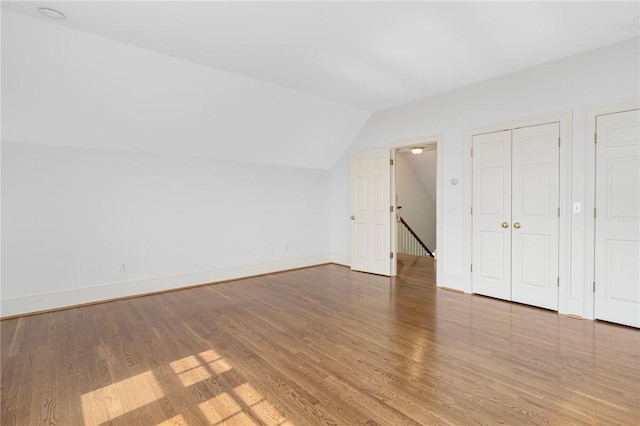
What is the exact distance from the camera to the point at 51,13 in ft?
8.54

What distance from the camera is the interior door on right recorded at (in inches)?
142

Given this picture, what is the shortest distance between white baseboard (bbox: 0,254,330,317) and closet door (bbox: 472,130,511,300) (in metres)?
3.30

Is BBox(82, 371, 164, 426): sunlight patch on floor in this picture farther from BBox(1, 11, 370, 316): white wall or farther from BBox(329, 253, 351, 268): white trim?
BBox(329, 253, 351, 268): white trim

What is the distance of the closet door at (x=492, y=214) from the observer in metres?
3.97

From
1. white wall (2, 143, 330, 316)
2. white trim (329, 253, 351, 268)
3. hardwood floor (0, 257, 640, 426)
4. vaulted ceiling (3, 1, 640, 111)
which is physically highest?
vaulted ceiling (3, 1, 640, 111)

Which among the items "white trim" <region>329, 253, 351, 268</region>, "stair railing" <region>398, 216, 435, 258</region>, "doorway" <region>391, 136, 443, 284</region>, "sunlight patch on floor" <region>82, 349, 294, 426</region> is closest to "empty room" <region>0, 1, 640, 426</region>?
"sunlight patch on floor" <region>82, 349, 294, 426</region>

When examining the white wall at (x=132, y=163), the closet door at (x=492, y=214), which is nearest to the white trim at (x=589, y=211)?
the closet door at (x=492, y=214)

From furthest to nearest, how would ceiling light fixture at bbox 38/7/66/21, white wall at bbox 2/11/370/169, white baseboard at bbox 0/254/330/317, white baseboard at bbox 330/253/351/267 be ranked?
white baseboard at bbox 330/253/351/267 → white baseboard at bbox 0/254/330/317 → white wall at bbox 2/11/370/169 → ceiling light fixture at bbox 38/7/66/21

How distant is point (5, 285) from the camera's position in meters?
3.48

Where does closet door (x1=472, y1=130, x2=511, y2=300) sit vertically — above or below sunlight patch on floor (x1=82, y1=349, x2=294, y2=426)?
above

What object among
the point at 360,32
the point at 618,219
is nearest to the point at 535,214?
the point at 618,219

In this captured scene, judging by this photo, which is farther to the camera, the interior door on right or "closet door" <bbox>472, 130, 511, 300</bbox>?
"closet door" <bbox>472, 130, 511, 300</bbox>

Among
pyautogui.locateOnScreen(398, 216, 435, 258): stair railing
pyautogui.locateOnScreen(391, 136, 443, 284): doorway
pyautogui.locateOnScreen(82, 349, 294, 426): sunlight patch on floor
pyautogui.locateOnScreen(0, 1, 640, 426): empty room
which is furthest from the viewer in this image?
pyautogui.locateOnScreen(398, 216, 435, 258): stair railing

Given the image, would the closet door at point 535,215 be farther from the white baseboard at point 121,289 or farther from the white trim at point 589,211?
the white baseboard at point 121,289
